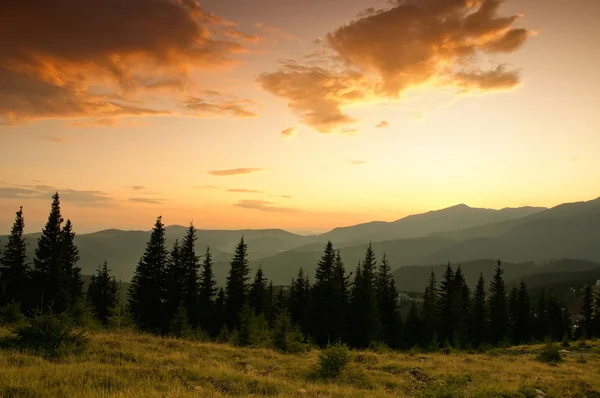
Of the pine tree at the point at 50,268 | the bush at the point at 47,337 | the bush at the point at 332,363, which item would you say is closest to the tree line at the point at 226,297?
the pine tree at the point at 50,268

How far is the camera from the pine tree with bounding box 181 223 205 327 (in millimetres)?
45344

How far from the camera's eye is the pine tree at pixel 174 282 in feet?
137

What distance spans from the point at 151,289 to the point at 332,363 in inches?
1280

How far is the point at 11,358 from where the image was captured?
38.3 feet

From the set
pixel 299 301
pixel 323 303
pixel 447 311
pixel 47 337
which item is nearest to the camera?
pixel 47 337

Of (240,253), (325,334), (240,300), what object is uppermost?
(240,253)

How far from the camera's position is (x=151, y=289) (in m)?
41.4

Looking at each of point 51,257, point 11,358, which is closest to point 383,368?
point 11,358

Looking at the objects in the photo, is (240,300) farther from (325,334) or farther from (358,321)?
(358,321)

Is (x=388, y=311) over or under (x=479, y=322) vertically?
over

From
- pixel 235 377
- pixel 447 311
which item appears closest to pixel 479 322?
pixel 447 311

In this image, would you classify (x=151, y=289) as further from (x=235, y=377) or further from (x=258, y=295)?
(x=235, y=377)

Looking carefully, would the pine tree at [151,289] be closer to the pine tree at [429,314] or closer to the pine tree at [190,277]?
the pine tree at [190,277]

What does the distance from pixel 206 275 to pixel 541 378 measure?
40.4 m
